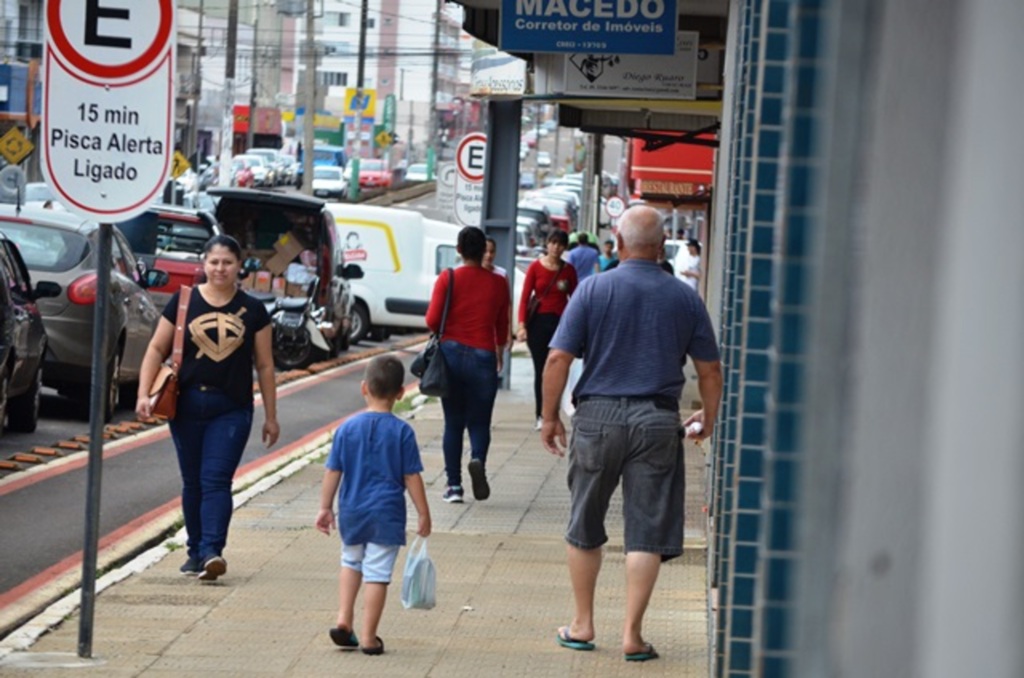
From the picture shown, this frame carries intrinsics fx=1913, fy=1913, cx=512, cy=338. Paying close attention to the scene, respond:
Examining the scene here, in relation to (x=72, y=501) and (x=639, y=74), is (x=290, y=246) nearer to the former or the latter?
(x=639, y=74)

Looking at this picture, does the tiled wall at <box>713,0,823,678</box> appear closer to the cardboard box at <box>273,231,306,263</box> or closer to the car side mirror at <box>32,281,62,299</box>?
the car side mirror at <box>32,281,62,299</box>

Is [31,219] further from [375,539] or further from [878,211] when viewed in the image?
[878,211]

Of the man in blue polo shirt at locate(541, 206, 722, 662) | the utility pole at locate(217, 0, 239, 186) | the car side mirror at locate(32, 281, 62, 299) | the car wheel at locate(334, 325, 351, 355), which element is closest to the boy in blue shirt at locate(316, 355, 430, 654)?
the man in blue polo shirt at locate(541, 206, 722, 662)

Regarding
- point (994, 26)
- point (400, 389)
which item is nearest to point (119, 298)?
point (400, 389)

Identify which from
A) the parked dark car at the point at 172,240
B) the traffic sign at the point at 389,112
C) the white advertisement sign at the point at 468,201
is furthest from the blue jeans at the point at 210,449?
the traffic sign at the point at 389,112

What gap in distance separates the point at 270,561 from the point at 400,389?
8.25 ft

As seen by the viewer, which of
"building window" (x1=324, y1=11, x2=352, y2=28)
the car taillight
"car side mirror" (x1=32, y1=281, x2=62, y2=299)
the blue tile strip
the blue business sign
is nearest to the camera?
the blue tile strip

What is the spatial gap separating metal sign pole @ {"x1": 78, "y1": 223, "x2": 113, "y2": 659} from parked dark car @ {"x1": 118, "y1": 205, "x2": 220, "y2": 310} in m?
14.6

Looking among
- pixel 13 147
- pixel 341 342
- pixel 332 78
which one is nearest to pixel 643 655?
pixel 341 342

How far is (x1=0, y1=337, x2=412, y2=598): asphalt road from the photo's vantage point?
10219 millimetres

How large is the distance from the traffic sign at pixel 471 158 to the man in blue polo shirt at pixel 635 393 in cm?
1696

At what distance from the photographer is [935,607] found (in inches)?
59.4

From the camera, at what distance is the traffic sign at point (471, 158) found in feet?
79.7

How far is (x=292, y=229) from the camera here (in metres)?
27.3
